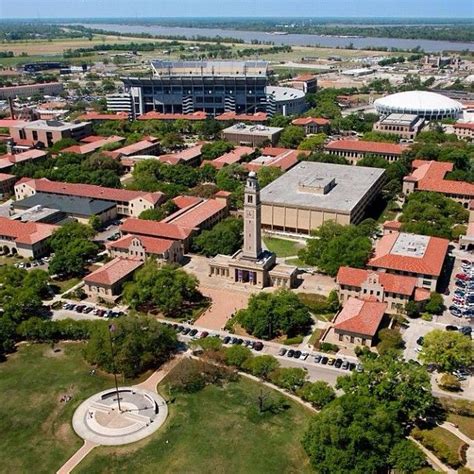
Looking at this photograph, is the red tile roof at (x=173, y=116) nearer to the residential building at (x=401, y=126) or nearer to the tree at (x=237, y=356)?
the residential building at (x=401, y=126)

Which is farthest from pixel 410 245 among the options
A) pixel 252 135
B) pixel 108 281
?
pixel 252 135

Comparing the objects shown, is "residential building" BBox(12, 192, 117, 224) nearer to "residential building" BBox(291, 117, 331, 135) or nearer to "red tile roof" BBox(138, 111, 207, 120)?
"red tile roof" BBox(138, 111, 207, 120)

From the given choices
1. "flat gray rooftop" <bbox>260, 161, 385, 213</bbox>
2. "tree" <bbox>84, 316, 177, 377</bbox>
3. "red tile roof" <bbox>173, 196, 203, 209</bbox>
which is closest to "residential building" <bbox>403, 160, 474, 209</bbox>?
"flat gray rooftop" <bbox>260, 161, 385, 213</bbox>

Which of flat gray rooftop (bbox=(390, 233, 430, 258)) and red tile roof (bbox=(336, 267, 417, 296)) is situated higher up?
flat gray rooftop (bbox=(390, 233, 430, 258))

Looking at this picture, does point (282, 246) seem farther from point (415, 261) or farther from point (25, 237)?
point (25, 237)

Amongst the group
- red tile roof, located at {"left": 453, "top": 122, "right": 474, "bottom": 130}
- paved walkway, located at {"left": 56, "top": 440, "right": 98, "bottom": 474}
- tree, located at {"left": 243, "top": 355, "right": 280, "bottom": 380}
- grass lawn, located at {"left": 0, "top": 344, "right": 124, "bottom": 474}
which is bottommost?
grass lawn, located at {"left": 0, "top": 344, "right": 124, "bottom": 474}

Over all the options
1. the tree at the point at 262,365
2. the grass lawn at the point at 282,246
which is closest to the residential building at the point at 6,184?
the grass lawn at the point at 282,246
